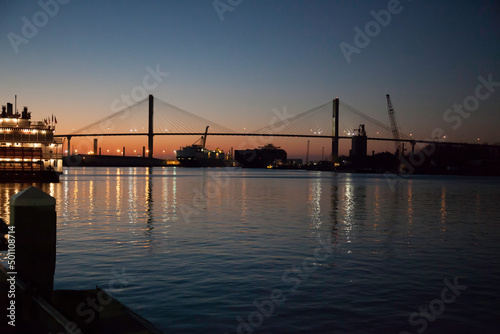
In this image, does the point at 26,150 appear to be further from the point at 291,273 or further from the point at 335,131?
the point at 335,131

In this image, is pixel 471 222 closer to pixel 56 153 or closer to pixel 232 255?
pixel 232 255

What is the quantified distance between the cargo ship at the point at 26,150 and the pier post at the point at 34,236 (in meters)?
51.1

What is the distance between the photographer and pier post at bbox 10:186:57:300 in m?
5.39

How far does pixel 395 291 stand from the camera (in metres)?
8.58

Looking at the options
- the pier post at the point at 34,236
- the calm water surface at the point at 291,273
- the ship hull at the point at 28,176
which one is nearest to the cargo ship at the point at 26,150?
the ship hull at the point at 28,176

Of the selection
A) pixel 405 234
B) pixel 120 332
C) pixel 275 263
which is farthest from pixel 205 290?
pixel 405 234

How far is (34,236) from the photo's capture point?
5.48 meters

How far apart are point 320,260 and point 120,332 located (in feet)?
24.1

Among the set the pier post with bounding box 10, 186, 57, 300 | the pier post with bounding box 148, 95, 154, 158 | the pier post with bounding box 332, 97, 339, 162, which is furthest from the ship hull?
the pier post with bounding box 332, 97, 339, 162

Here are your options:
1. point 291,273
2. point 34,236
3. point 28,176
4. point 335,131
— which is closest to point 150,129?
point 335,131

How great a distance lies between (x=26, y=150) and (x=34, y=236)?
57.0 m

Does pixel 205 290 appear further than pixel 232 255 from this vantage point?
No

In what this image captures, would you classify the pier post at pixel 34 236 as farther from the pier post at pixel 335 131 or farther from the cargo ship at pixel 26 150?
the pier post at pixel 335 131

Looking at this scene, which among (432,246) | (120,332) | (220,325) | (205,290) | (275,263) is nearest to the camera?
(120,332)
